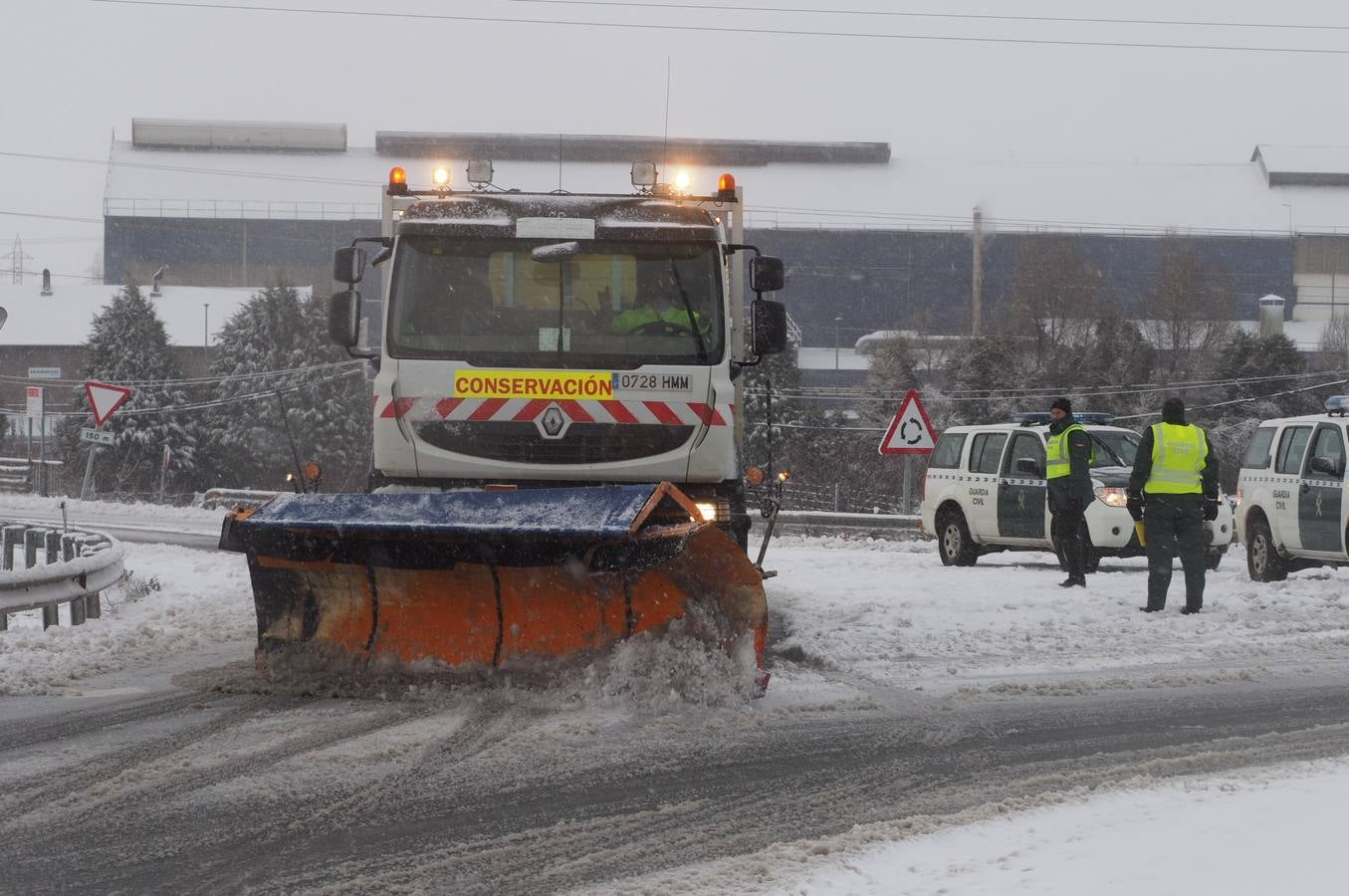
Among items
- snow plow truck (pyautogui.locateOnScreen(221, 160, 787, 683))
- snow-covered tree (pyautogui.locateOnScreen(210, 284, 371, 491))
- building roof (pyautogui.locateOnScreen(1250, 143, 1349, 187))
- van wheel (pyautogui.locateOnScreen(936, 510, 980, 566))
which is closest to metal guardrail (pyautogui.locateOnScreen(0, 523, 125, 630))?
snow plow truck (pyautogui.locateOnScreen(221, 160, 787, 683))

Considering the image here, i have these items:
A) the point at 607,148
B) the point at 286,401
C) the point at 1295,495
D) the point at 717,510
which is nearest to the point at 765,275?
the point at 717,510

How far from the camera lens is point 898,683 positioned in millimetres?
7895

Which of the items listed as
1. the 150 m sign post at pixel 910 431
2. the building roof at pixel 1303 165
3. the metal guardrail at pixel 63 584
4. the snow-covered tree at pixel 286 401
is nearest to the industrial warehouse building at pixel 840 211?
the building roof at pixel 1303 165

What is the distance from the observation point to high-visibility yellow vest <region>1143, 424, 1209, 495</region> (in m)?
11.2

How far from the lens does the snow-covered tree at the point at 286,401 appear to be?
44.6m

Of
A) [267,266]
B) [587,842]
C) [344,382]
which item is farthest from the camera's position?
[267,266]

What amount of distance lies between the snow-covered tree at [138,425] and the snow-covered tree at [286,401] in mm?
1172

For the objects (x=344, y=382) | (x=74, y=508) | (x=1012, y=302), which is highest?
(x=1012, y=302)

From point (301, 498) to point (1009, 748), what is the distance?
3446mm

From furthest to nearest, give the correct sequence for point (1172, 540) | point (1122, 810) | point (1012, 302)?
point (1012, 302)
point (1172, 540)
point (1122, 810)

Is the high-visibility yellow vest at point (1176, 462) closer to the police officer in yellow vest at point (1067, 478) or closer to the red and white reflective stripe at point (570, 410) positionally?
the police officer in yellow vest at point (1067, 478)

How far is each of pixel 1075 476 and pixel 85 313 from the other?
63398 millimetres

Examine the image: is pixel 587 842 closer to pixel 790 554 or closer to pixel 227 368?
pixel 790 554

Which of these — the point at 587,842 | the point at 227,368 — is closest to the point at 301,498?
the point at 587,842
